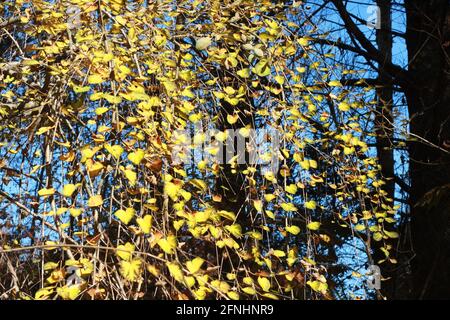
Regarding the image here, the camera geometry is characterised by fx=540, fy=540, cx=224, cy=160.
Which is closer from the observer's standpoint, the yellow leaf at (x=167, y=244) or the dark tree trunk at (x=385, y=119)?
the yellow leaf at (x=167, y=244)

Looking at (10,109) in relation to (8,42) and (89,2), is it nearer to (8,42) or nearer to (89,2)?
(89,2)

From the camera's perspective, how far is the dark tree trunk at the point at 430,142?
3527mm

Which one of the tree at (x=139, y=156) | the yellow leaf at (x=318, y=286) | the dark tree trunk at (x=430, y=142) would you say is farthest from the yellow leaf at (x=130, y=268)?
the dark tree trunk at (x=430, y=142)

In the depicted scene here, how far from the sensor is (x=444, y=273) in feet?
11.5

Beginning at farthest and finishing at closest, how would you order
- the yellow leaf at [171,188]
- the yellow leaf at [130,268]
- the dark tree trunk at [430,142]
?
the dark tree trunk at [430,142]
the yellow leaf at [171,188]
the yellow leaf at [130,268]

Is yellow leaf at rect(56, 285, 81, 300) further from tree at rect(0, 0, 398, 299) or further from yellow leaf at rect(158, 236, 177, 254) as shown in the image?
yellow leaf at rect(158, 236, 177, 254)

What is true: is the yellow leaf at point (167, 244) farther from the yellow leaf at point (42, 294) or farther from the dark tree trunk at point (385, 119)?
the dark tree trunk at point (385, 119)

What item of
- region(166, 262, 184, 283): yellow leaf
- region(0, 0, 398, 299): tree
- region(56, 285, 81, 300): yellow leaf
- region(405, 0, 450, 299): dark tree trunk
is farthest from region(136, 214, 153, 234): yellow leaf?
region(405, 0, 450, 299): dark tree trunk

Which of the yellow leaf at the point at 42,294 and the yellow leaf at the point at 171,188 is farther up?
the yellow leaf at the point at 171,188

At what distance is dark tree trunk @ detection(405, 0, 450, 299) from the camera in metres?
3.53

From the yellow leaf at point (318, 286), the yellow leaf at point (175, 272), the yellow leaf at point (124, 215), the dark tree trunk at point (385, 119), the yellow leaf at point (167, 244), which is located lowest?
the yellow leaf at point (318, 286)

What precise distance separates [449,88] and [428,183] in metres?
0.70

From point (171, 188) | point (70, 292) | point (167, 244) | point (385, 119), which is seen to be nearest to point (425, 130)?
point (385, 119)
